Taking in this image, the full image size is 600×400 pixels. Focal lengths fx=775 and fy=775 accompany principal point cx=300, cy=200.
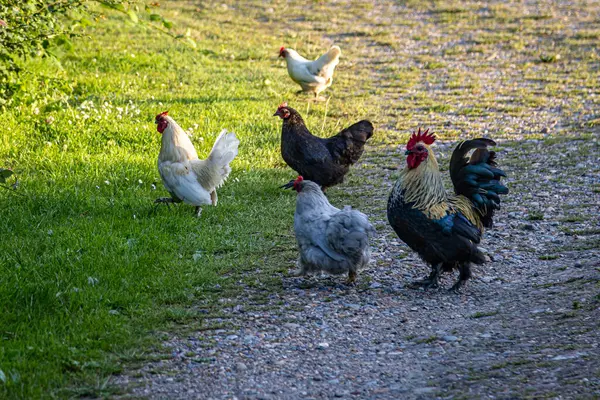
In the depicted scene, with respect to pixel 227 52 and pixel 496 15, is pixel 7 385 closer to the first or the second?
pixel 227 52

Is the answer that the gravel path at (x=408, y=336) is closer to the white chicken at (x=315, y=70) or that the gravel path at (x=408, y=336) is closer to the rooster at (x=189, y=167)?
the rooster at (x=189, y=167)

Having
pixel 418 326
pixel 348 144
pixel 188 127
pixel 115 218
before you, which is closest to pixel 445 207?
pixel 418 326

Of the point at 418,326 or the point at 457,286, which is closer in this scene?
the point at 418,326

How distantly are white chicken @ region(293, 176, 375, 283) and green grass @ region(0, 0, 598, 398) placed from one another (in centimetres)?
48

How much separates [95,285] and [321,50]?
11.8m

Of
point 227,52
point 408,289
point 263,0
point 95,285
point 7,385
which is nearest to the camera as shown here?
point 7,385

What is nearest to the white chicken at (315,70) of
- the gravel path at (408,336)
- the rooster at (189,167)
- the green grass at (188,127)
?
the green grass at (188,127)

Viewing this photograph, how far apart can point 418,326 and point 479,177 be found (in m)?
1.64

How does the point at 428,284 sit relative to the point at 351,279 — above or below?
above

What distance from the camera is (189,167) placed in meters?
8.25

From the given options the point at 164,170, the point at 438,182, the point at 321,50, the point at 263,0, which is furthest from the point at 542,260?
the point at 263,0

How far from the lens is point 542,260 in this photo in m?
7.36

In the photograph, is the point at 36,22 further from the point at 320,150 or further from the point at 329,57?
the point at 329,57

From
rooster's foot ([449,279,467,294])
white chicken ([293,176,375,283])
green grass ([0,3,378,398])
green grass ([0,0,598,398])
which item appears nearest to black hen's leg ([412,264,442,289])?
rooster's foot ([449,279,467,294])
